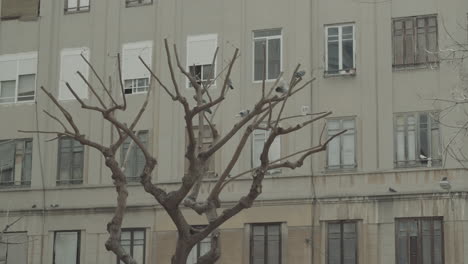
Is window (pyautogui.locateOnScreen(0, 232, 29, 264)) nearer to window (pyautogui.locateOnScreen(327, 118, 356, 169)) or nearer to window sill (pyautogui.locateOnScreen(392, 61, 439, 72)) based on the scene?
window (pyautogui.locateOnScreen(327, 118, 356, 169))

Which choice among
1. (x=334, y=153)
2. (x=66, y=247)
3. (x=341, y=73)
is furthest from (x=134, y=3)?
(x=334, y=153)

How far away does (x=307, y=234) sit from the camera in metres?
33.9

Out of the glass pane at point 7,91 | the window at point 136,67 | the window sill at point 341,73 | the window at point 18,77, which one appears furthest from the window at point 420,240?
the glass pane at point 7,91

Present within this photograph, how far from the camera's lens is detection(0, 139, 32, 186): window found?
3844 cm

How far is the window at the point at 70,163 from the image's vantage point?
3772cm

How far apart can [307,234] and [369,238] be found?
81.3 inches

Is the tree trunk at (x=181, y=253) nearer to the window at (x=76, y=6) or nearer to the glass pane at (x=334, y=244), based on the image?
the glass pane at (x=334, y=244)

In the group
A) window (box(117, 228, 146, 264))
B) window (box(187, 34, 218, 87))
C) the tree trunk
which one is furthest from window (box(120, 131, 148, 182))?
the tree trunk

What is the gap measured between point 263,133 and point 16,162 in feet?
31.8

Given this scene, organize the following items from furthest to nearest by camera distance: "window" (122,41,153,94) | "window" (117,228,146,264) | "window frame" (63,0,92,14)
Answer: "window frame" (63,0,92,14) → "window" (122,41,153,94) → "window" (117,228,146,264)

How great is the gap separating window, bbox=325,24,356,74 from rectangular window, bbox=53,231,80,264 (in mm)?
10939

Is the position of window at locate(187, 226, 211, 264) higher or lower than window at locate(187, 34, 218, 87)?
lower

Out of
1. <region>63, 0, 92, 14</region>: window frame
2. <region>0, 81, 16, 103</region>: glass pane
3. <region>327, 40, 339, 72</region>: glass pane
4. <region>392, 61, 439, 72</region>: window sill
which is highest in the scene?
<region>63, 0, 92, 14</region>: window frame

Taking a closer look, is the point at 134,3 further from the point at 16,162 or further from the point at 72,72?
the point at 16,162
